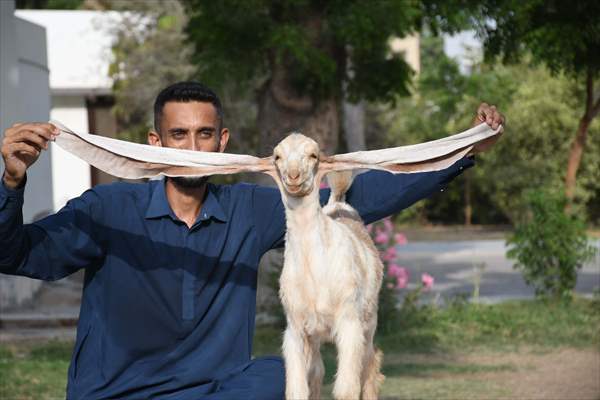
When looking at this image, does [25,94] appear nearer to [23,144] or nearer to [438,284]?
[438,284]

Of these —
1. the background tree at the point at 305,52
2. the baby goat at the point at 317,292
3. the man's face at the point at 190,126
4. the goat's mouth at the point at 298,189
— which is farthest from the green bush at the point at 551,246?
the goat's mouth at the point at 298,189

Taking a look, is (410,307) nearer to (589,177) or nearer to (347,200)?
(347,200)

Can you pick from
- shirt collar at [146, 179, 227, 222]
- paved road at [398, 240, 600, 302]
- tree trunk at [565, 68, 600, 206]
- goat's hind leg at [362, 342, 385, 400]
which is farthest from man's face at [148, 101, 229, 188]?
paved road at [398, 240, 600, 302]

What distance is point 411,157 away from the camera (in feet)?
9.68

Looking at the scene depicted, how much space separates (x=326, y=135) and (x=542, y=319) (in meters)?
3.25

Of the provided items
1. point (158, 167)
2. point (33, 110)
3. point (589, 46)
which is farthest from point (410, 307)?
point (158, 167)

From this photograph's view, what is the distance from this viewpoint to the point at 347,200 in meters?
3.67

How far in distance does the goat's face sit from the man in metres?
1.19

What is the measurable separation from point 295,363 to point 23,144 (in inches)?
46.9

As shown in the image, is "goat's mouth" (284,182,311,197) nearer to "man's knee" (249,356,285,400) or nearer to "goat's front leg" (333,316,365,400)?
"goat's front leg" (333,316,365,400)

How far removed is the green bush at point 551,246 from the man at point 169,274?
29.4 feet

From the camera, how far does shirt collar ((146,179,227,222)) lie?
4152mm

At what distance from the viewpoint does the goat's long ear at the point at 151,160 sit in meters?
2.92

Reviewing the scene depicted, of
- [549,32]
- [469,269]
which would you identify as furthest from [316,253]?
[469,269]
